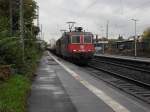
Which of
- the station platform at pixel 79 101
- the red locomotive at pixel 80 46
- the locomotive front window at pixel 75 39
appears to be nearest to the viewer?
the station platform at pixel 79 101

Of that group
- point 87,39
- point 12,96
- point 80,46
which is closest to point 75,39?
point 80,46

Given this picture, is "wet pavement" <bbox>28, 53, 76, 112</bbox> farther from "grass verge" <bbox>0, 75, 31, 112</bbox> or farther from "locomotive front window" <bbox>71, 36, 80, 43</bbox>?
"locomotive front window" <bbox>71, 36, 80, 43</bbox>

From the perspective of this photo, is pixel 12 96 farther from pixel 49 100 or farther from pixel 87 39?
pixel 87 39

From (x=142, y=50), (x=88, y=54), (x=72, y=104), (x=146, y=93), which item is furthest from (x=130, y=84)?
(x=142, y=50)

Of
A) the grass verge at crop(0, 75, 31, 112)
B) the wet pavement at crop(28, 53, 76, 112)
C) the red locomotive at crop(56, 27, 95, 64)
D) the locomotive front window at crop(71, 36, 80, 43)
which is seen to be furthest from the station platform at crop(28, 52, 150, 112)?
the locomotive front window at crop(71, 36, 80, 43)

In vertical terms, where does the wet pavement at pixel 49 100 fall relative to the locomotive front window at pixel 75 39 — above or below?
below

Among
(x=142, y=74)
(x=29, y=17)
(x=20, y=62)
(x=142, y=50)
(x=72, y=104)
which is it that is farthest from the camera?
(x=142, y=50)

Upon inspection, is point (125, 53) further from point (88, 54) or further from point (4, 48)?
point (4, 48)

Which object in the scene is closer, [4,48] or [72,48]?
[4,48]

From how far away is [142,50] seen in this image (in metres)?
82.5

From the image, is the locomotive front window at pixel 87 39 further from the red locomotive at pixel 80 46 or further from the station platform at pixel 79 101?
the station platform at pixel 79 101

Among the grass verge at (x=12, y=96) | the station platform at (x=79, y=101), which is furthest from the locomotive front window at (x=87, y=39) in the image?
the grass verge at (x=12, y=96)

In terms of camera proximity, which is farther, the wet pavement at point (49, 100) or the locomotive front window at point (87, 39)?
the locomotive front window at point (87, 39)

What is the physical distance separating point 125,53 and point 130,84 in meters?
65.7
